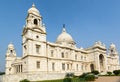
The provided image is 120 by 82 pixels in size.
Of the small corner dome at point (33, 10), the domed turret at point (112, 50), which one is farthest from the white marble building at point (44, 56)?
the domed turret at point (112, 50)

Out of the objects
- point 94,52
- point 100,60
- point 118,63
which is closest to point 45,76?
point 94,52

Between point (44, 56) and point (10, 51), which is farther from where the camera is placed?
point (10, 51)

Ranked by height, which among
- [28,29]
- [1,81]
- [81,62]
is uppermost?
[28,29]

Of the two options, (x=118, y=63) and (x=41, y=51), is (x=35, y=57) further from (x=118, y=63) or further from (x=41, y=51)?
(x=118, y=63)

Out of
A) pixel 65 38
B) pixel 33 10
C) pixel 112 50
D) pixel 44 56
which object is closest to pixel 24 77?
pixel 44 56

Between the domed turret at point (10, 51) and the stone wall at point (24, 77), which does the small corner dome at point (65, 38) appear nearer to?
the domed turret at point (10, 51)

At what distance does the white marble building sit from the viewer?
4311 cm

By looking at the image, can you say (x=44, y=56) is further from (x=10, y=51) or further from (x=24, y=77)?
(x=10, y=51)

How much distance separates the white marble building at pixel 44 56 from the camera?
4311cm

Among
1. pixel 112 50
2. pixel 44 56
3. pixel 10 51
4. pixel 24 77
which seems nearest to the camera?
pixel 24 77

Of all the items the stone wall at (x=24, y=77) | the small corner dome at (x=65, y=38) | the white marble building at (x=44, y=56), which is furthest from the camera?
the small corner dome at (x=65, y=38)

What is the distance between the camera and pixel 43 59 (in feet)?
155

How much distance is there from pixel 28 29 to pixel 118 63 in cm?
5276

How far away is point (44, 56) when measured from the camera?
47.5m
